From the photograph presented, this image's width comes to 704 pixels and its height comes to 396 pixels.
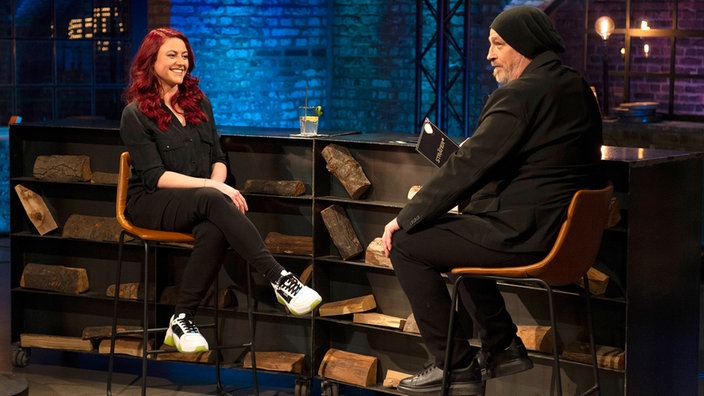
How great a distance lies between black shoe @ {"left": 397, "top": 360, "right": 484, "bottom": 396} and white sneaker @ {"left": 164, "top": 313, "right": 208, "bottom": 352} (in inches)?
37.7

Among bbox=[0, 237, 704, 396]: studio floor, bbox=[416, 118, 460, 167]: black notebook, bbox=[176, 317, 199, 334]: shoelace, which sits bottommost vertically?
bbox=[0, 237, 704, 396]: studio floor

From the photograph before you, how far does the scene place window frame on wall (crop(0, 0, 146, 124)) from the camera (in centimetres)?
897

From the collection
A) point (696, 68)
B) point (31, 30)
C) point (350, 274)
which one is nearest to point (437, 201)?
point (350, 274)

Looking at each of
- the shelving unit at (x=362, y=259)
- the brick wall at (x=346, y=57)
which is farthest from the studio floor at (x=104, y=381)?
the brick wall at (x=346, y=57)

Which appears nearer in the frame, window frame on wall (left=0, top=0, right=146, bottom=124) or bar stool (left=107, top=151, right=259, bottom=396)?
bar stool (left=107, top=151, right=259, bottom=396)

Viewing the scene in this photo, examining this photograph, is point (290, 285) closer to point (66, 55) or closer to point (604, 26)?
point (66, 55)

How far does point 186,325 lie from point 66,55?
17.6 feet

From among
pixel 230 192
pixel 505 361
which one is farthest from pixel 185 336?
pixel 505 361

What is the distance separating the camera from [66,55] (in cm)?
919

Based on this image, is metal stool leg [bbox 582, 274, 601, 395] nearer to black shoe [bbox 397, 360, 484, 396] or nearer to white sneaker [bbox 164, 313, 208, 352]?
black shoe [bbox 397, 360, 484, 396]

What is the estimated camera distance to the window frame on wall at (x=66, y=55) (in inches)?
353

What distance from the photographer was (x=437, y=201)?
368 cm

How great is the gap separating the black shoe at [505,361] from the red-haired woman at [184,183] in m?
0.78

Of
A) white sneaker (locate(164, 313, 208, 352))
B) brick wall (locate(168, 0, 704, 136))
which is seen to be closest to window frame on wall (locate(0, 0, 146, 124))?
brick wall (locate(168, 0, 704, 136))
